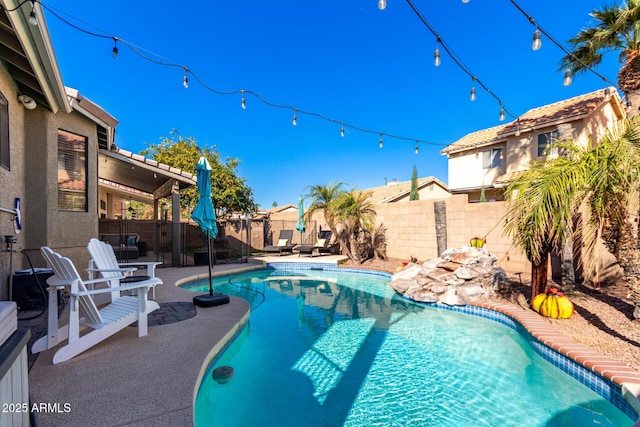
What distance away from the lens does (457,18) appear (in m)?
6.63

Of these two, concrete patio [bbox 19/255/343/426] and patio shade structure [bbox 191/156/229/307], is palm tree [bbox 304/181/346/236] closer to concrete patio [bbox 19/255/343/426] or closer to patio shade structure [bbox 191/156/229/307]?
patio shade structure [bbox 191/156/229/307]

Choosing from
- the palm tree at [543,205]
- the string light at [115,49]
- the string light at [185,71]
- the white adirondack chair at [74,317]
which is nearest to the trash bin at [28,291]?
the white adirondack chair at [74,317]

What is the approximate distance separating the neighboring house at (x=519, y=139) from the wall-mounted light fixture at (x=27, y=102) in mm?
13826

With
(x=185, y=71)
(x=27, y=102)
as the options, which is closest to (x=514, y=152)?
(x=185, y=71)

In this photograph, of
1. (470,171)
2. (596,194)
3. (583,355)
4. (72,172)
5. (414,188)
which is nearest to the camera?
(583,355)

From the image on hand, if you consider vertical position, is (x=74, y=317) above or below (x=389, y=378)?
above

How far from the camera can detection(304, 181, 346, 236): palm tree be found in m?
12.5

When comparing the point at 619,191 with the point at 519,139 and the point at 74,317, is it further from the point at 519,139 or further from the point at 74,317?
the point at 519,139

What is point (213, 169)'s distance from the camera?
21.1m

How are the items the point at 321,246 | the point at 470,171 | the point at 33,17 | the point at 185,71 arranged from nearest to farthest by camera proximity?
1. the point at 33,17
2. the point at 185,71
3. the point at 321,246
4. the point at 470,171

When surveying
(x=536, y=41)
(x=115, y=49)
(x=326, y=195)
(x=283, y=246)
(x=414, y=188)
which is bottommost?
(x=283, y=246)

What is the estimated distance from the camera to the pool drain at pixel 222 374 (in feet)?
11.0

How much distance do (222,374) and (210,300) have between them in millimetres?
2117

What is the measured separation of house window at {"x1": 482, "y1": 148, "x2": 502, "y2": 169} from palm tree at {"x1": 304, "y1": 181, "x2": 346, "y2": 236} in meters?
10.2
